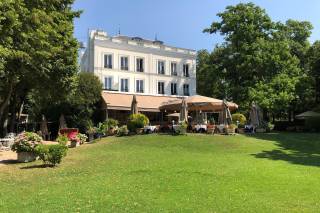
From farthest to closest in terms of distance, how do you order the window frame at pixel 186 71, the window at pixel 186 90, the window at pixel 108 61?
1. the window frame at pixel 186 71
2. the window at pixel 186 90
3. the window at pixel 108 61

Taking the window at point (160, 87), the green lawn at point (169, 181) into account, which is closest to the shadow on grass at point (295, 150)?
the green lawn at point (169, 181)

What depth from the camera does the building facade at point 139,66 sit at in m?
45.9

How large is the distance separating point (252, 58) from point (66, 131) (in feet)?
80.3

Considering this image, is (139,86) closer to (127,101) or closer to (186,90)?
(127,101)

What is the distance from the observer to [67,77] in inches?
1131

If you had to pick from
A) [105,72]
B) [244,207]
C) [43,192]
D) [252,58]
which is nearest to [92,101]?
[105,72]

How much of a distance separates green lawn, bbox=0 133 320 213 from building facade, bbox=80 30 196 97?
2575 centimetres

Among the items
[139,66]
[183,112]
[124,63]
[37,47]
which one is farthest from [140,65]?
[37,47]

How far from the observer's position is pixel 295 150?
72.6ft

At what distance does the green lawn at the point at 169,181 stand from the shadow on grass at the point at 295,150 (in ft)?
0.19

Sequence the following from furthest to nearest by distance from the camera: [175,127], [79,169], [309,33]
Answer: [309,33], [175,127], [79,169]

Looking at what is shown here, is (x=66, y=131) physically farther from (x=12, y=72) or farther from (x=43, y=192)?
(x=43, y=192)

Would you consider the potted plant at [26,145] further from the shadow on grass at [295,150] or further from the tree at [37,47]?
the shadow on grass at [295,150]

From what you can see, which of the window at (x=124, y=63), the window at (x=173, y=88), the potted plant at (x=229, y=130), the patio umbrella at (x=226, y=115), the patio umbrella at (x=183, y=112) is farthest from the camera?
the window at (x=173, y=88)
